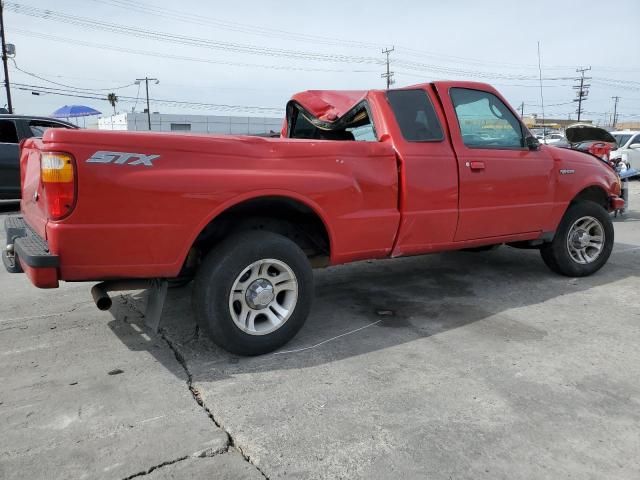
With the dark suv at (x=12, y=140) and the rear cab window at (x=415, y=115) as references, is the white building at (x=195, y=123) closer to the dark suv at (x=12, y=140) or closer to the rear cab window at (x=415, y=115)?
the dark suv at (x=12, y=140)

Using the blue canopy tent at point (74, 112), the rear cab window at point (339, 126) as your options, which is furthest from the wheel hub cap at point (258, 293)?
the blue canopy tent at point (74, 112)

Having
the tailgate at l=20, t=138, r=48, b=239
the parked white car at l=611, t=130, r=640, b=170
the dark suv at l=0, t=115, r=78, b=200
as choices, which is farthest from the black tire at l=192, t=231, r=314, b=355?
the parked white car at l=611, t=130, r=640, b=170

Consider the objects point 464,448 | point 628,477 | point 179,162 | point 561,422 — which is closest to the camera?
point 628,477

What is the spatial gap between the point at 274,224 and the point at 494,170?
208cm

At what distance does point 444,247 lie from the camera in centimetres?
447

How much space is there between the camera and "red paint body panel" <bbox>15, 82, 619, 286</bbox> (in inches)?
117

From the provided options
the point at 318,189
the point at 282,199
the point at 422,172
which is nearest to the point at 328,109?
the point at 422,172

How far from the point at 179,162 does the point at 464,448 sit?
2.18 m

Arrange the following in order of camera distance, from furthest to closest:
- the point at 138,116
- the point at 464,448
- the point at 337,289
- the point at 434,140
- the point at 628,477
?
the point at 138,116 < the point at 337,289 < the point at 434,140 < the point at 464,448 < the point at 628,477

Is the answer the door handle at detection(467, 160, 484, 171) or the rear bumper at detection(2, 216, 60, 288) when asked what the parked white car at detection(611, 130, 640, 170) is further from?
the rear bumper at detection(2, 216, 60, 288)

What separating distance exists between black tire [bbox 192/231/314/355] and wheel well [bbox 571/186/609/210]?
3.44 metres

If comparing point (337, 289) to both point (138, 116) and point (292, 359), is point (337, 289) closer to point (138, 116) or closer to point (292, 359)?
point (292, 359)

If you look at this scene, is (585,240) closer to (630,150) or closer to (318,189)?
(318,189)

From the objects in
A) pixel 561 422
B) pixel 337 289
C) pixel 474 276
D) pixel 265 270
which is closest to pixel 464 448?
pixel 561 422
